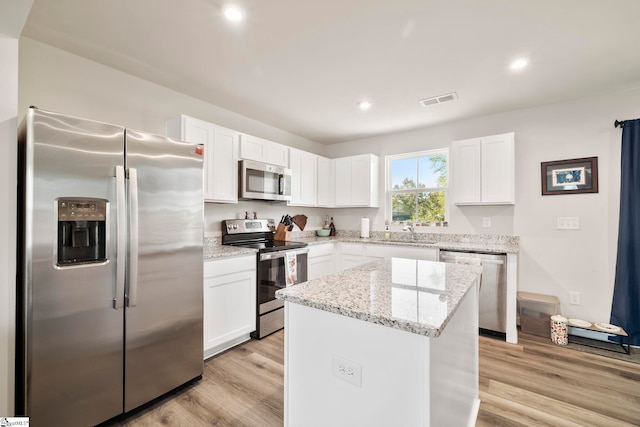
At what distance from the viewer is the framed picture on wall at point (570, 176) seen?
293cm

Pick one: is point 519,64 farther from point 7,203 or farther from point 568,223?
point 7,203

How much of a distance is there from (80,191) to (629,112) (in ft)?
15.4

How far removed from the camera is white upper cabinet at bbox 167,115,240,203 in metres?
2.62

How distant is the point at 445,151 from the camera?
3.90 m

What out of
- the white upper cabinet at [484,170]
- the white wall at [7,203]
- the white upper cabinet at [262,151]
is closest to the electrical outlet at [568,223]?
the white upper cabinet at [484,170]

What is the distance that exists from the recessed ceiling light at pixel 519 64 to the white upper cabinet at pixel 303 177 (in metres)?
2.52

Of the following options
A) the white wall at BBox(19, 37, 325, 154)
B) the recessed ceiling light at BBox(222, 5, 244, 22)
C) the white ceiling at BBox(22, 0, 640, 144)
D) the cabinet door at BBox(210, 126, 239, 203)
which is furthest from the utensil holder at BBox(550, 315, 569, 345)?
the white wall at BBox(19, 37, 325, 154)

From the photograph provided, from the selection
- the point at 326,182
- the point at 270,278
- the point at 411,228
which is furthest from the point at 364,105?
the point at 270,278

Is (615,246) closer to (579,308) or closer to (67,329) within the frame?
(579,308)

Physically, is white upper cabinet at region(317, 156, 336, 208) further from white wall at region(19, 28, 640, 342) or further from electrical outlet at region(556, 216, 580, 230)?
electrical outlet at region(556, 216, 580, 230)

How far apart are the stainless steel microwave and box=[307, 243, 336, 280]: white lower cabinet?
79cm

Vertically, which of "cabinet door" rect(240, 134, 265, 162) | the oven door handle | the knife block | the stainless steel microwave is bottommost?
the oven door handle

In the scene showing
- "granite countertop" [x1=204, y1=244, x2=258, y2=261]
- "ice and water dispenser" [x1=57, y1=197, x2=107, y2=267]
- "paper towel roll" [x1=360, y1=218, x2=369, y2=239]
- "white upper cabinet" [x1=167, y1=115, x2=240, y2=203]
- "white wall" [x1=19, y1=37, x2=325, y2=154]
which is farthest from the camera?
"paper towel roll" [x1=360, y1=218, x2=369, y2=239]

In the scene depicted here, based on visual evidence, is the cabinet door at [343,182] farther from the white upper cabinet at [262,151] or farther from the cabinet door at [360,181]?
the white upper cabinet at [262,151]
